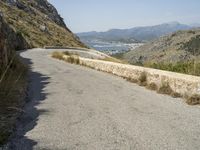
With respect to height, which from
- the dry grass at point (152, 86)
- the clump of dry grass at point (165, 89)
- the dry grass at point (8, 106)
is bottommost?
the dry grass at point (152, 86)

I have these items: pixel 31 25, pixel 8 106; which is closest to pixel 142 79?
pixel 8 106

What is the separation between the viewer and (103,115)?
375 inches

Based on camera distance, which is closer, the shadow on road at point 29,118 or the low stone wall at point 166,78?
the shadow on road at point 29,118

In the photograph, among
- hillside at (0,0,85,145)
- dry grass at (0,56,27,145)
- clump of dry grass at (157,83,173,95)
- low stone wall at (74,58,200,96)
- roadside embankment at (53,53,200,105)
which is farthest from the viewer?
clump of dry grass at (157,83,173,95)

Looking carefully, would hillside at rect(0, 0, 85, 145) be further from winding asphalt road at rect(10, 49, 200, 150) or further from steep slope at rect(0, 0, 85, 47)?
winding asphalt road at rect(10, 49, 200, 150)

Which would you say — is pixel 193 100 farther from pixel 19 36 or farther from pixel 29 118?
pixel 19 36

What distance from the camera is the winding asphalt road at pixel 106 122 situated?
704 cm

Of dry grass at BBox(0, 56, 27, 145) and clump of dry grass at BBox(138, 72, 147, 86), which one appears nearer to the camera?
dry grass at BBox(0, 56, 27, 145)

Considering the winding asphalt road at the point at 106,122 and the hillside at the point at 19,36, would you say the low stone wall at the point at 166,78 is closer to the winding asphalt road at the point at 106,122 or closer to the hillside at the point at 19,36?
the winding asphalt road at the point at 106,122

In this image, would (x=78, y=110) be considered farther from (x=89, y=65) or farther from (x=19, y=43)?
(x=19, y=43)

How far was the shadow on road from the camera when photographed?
7105mm

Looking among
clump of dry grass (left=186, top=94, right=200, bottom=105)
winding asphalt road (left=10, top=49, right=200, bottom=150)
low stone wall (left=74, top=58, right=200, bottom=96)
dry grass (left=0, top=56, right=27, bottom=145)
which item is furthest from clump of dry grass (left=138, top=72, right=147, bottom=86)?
dry grass (left=0, top=56, right=27, bottom=145)

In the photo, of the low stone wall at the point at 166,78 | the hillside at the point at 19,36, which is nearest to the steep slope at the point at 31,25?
the hillside at the point at 19,36

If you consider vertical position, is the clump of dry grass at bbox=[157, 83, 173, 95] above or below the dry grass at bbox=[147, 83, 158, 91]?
above
